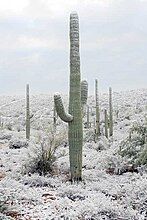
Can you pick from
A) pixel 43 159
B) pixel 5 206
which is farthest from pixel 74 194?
pixel 43 159

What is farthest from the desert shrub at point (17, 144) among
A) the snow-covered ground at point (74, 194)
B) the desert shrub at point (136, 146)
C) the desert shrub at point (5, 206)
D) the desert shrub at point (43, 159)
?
the desert shrub at point (5, 206)

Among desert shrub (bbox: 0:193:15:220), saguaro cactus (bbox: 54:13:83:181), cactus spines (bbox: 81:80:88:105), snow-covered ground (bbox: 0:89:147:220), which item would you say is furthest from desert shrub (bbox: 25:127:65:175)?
desert shrub (bbox: 0:193:15:220)

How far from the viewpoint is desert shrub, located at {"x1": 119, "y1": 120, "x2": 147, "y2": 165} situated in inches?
523

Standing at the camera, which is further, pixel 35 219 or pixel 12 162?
pixel 12 162

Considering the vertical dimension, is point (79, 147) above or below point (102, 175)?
above

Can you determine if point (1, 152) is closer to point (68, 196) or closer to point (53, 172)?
point (53, 172)

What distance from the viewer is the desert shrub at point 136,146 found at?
43.6 feet

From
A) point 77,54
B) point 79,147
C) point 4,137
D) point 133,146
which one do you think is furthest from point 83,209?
point 4,137

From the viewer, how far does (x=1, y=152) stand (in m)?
17.7

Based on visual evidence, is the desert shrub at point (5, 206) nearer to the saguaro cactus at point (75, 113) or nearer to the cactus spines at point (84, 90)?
the saguaro cactus at point (75, 113)

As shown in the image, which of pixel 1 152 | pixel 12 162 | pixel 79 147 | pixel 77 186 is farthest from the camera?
pixel 1 152

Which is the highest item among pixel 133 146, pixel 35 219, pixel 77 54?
pixel 77 54

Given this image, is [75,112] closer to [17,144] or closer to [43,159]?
[43,159]

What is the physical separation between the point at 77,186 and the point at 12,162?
15.8 ft
